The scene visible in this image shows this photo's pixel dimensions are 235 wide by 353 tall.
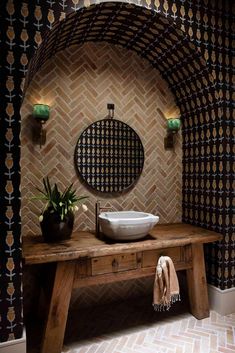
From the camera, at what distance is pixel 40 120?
2682 millimetres

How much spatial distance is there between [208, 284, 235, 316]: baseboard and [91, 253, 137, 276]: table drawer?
109cm

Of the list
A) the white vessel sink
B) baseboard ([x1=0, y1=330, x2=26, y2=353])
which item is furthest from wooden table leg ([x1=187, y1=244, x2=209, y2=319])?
baseboard ([x1=0, y1=330, x2=26, y2=353])

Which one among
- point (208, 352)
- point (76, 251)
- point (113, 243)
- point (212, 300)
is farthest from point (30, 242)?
point (212, 300)

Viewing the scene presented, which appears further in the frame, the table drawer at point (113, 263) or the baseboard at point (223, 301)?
the baseboard at point (223, 301)

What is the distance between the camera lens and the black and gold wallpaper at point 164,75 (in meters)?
2.04

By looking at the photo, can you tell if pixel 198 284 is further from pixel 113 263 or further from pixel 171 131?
pixel 171 131

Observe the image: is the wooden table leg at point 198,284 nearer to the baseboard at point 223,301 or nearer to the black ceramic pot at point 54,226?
the baseboard at point 223,301

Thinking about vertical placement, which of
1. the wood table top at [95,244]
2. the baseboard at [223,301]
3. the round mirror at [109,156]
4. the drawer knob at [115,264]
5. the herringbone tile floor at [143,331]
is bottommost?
the herringbone tile floor at [143,331]

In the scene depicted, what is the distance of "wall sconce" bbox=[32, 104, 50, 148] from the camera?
8.68ft

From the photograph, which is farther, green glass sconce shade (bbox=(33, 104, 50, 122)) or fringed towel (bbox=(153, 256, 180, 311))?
green glass sconce shade (bbox=(33, 104, 50, 122))

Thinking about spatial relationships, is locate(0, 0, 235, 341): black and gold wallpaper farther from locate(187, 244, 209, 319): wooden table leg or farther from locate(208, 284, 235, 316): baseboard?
locate(187, 244, 209, 319): wooden table leg

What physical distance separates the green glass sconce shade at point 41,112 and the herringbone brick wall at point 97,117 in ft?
0.43

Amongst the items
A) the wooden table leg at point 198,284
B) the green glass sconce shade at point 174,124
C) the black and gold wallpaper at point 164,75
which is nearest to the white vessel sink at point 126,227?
the wooden table leg at point 198,284

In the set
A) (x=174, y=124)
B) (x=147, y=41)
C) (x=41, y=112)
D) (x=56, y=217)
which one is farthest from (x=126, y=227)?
(x=147, y=41)
